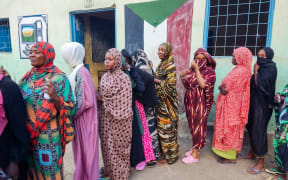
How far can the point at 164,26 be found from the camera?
420 centimetres

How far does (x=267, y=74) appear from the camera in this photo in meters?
2.63

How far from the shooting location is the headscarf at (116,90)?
2230 mm

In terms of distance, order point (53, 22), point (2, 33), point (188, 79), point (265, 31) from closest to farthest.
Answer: point (188, 79) → point (265, 31) → point (53, 22) → point (2, 33)

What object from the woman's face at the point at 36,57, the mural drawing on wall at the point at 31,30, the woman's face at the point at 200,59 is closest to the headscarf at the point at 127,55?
the woman's face at the point at 200,59

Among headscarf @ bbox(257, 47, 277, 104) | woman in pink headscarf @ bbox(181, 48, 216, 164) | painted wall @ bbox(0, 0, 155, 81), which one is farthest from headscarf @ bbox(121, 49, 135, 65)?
painted wall @ bbox(0, 0, 155, 81)

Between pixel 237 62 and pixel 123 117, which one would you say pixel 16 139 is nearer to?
pixel 123 117

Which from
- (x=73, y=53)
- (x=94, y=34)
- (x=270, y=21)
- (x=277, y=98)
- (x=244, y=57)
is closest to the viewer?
(x=73, y=53)

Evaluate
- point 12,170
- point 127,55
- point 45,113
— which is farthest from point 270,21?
point 12,170

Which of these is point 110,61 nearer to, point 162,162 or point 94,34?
point 162,162

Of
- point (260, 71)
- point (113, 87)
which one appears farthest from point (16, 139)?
point (260, 71)

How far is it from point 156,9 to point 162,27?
15.9 inches

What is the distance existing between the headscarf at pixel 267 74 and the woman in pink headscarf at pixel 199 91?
0.60 metres

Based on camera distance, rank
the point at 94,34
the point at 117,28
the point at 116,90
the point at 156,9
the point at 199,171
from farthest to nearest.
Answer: the point at 94,34 → the point at 117,28 → the point at 156,9 → the point at 199,171 → the point at 116,90

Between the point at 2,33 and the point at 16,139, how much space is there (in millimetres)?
6255
